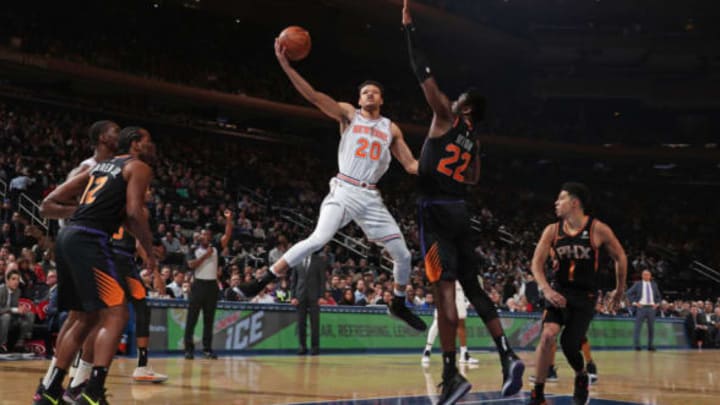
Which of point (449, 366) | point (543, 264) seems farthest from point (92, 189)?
point (543, 264)

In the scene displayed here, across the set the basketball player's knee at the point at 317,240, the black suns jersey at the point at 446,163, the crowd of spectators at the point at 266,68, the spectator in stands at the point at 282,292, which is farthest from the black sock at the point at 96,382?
the crowd of spectators at the point at 266,68

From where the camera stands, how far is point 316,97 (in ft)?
25.0

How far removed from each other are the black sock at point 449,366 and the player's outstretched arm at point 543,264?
1260 mm

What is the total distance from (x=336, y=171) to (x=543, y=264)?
27338 millimetres

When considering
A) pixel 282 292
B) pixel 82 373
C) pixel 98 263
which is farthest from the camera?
pixel 282 292

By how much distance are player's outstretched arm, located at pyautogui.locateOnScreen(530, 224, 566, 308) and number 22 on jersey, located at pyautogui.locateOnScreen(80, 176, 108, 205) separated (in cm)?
382

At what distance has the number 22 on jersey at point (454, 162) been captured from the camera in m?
7.00

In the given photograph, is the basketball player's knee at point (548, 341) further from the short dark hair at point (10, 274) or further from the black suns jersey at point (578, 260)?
the short dark hair at point (10, 274)

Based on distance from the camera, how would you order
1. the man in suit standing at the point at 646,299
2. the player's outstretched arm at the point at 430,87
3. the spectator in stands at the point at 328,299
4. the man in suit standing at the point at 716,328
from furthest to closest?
the man in suit standing at the point at 716,328 → the man in suit standing at the point at 646,299 → the spectator in stands at the point at 328,299 → the player's outstretched arm at the point at 430,87

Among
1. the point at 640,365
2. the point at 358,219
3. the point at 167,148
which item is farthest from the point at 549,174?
the point at 358,219

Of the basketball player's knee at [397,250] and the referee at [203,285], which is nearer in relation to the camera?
the basketball player's knee at [397,250]

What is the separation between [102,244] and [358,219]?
2440 millimetres

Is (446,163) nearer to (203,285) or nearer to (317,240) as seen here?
(317,240)

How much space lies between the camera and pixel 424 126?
36.9 meters
